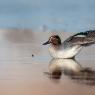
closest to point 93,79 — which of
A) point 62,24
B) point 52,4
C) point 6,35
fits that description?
point 6,35

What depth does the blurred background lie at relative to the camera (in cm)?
729

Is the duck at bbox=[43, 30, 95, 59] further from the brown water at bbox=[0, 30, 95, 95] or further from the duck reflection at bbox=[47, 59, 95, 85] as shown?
the duck reflection at bbox=[47, 59, 95, 85]

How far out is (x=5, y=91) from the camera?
2.56m

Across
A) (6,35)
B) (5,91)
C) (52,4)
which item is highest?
(52,4)

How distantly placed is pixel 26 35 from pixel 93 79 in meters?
3.47

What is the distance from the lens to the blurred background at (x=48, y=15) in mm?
7285

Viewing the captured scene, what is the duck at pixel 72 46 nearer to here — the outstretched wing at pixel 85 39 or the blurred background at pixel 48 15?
the outstretched wing at pixel 85 39

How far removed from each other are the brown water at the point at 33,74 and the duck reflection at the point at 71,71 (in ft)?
0.07

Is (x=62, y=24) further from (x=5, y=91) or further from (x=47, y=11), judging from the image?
(x=5, y=91)

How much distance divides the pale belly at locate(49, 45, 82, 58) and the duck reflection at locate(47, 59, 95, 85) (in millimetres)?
186

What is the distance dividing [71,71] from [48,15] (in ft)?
13.8

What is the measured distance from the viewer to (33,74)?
3.16 metres

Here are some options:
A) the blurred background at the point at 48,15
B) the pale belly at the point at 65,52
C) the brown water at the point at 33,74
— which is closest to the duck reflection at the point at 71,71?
the brown water at the point at 33,74

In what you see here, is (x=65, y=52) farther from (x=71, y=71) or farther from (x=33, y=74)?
(x=33, y=74)
